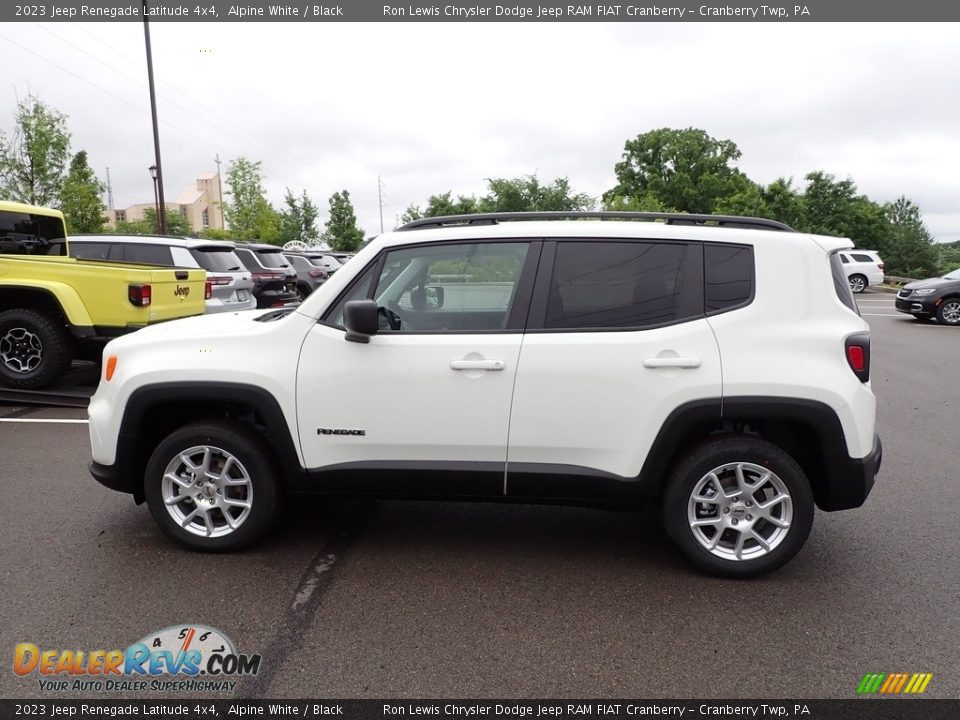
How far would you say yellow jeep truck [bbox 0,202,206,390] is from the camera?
7.51 meters

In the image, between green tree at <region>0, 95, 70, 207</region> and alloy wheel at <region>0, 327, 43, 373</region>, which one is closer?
alloy wheel at <region>0, 327, 43, 373</region>

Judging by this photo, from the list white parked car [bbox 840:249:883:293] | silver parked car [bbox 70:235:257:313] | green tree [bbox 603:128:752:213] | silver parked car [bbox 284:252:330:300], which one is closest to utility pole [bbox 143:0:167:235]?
silver parked car [bbox 284:252:330:300]

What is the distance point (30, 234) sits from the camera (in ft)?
28.0

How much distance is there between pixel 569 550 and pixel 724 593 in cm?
86

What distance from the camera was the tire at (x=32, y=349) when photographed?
768cm

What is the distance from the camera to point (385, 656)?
9.81 ft

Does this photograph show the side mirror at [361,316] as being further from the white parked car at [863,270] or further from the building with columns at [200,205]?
the building with columns at [200,205]

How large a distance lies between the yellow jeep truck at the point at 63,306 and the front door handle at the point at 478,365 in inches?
204

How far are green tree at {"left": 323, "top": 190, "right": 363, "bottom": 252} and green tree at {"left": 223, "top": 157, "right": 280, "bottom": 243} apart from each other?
23.6 feet

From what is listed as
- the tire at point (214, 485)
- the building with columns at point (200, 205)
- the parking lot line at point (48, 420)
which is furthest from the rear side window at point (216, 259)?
the building with columns at point (200, 205)

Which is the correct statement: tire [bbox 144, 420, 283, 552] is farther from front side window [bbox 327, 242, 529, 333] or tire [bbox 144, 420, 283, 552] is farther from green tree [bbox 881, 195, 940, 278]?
green tree [bbox 881, 195, 940, 278]

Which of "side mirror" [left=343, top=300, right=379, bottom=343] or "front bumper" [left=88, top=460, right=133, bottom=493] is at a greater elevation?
"side mirror" [left=343, top=300, right=379, bottom=343]

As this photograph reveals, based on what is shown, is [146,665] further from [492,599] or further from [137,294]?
[137,294]

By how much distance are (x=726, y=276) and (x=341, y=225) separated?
157ft
